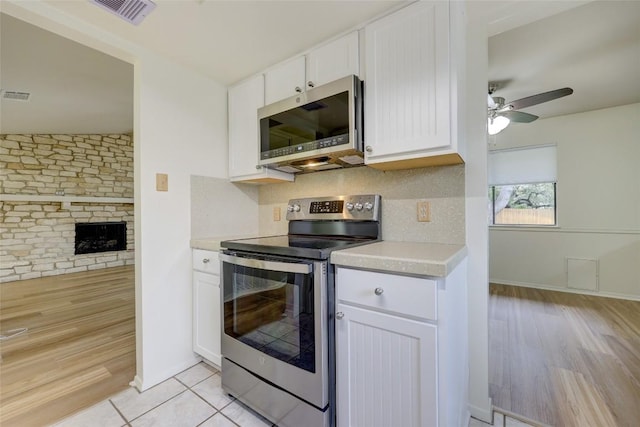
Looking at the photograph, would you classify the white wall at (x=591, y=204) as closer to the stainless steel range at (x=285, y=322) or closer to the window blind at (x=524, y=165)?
the window blind at (x=524, y=165)

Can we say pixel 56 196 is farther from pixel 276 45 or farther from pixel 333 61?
pixel 333 61

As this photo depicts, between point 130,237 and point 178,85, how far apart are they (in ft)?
17.0

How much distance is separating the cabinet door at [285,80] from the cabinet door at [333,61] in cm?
7

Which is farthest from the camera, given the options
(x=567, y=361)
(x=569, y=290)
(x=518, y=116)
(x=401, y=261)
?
(x=569, y=290)

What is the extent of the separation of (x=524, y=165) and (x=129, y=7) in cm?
498

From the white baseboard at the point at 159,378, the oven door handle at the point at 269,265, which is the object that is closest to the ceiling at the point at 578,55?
the oven door handle at the point at 269,265

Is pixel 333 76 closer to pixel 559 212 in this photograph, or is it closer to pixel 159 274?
pixel 159 274

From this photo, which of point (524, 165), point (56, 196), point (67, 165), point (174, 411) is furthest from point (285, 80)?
point (67, 165)

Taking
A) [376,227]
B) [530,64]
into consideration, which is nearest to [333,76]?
[376,227]

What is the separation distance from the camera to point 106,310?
3.10 meters

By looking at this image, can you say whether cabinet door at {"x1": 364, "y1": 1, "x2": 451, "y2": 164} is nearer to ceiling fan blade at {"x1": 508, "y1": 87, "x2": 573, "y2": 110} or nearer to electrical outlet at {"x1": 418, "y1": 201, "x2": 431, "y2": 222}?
electrical outlet at {"x1": 418, "y1": 201, "x2": 431, "y2": 222}

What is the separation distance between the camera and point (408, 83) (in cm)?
137

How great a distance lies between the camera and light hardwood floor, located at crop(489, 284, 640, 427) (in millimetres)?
1526

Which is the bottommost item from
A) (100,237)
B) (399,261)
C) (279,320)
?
(279,320)
